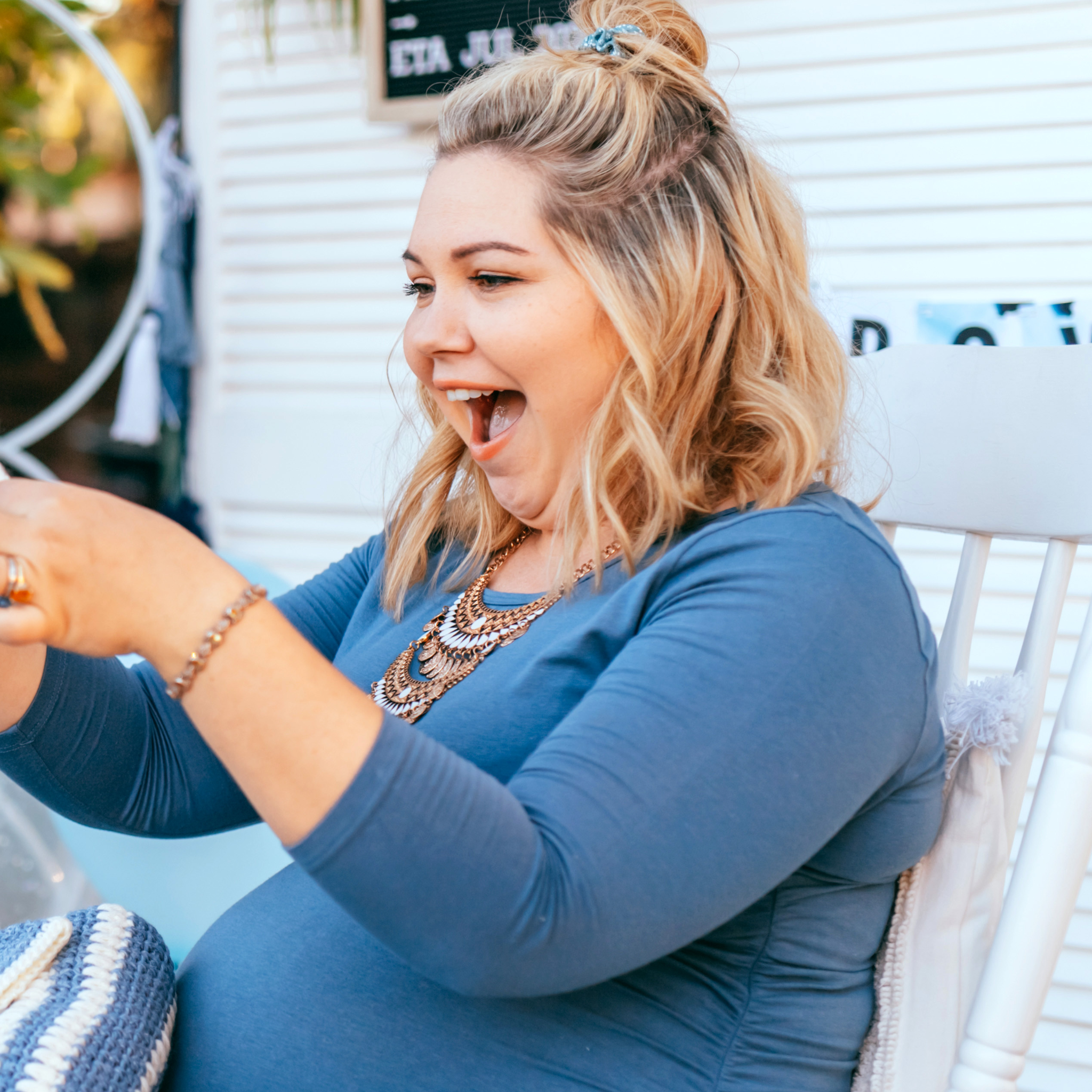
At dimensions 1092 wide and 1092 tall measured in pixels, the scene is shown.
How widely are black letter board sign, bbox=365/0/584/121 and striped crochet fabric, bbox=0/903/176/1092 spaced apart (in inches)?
78.3

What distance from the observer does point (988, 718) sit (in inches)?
35.4

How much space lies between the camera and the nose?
1.00 meters

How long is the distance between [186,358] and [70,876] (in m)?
1.69

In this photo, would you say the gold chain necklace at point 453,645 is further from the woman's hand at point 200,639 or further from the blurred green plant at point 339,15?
the blurred green plant at point 339,15

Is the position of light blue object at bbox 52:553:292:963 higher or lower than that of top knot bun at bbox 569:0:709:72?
lower

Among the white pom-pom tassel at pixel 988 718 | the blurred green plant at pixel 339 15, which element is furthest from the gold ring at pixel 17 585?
the blurred green plant at pixel 339 15

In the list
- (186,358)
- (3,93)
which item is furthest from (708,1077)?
(3,93)

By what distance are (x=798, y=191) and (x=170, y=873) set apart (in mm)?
1757

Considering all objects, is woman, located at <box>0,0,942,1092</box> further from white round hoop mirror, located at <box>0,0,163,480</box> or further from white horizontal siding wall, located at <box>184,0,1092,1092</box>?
white round hoop mirror, located at <box>0,0,163,480</box>

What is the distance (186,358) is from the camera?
111 inches

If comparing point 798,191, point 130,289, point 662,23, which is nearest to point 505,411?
point 662,23

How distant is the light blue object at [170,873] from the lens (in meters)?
1.36

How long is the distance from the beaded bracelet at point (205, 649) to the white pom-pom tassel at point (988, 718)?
598mm

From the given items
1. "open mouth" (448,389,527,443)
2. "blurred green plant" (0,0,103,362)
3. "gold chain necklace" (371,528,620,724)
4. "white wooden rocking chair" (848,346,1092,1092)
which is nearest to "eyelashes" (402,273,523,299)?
"open mouth" (448,389,527,443)
